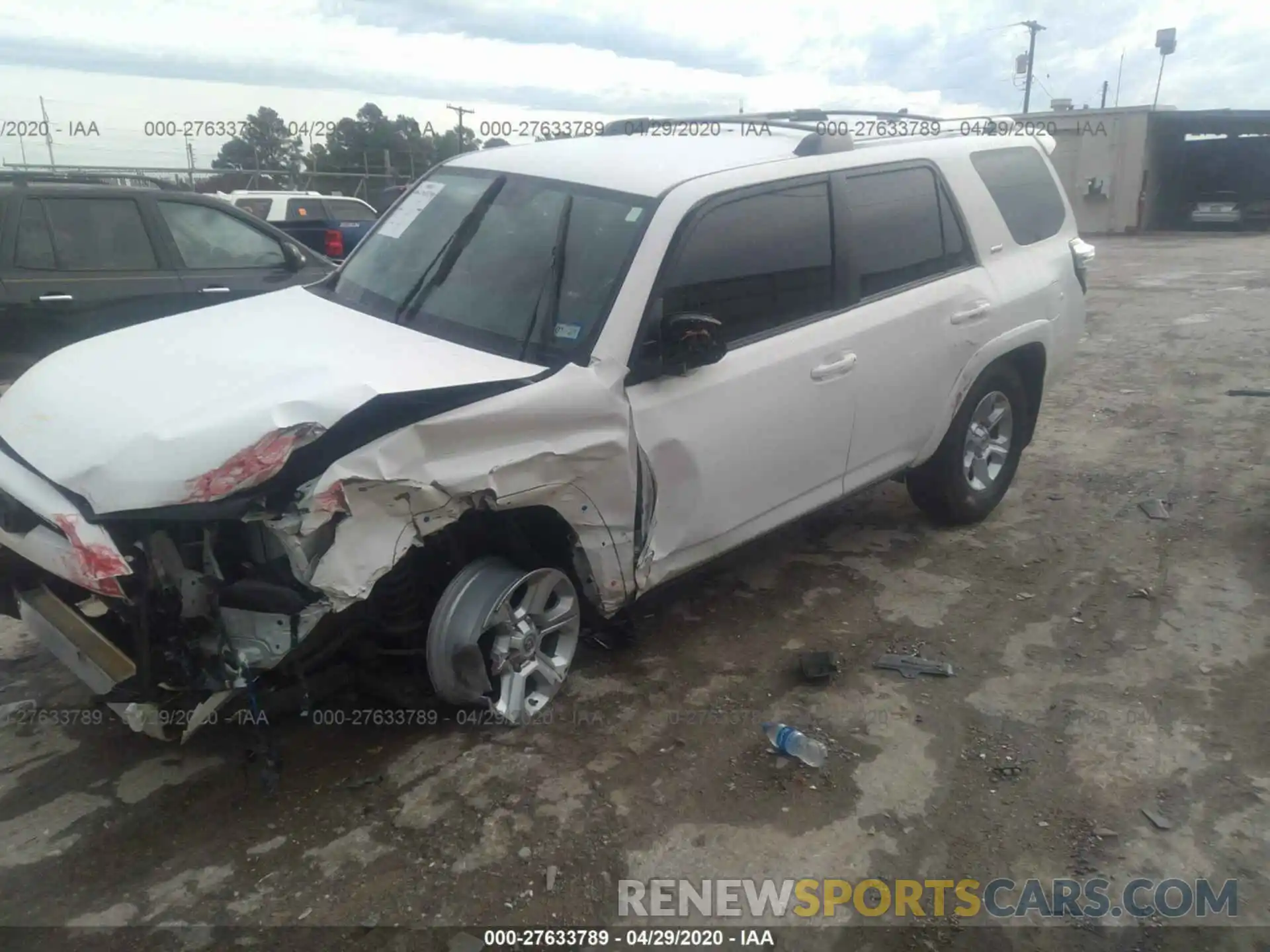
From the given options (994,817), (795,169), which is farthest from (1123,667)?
(795,169)

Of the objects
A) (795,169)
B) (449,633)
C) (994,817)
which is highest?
(795,169)

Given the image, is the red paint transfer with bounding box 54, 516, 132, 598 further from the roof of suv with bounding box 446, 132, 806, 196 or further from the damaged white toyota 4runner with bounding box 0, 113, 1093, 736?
the roof of suv with bounding box 446, 132, 806, 196

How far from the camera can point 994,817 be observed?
125 inches

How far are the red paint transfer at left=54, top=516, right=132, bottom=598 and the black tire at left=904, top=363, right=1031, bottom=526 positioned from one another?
3742mm

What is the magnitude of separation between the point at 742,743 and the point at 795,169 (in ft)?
7.63

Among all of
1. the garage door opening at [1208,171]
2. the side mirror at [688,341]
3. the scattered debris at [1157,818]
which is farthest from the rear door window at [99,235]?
the garage door opening at [1208,171]

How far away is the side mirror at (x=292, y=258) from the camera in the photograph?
7637mm

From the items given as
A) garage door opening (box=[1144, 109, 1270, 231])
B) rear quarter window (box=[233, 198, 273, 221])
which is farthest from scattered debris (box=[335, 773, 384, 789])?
garage door opening (box=[1144, 109, 1270, 231])

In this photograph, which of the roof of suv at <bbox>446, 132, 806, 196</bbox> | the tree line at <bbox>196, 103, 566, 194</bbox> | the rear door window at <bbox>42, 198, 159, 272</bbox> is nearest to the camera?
the roof of suv at <bbox>446, 132, 806, 196</bbox>

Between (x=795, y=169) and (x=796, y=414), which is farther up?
(x=795, y=169)

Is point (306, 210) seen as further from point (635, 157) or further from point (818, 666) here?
point (818, 666)

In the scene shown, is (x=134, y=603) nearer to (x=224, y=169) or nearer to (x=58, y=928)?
(x=58, y=928)

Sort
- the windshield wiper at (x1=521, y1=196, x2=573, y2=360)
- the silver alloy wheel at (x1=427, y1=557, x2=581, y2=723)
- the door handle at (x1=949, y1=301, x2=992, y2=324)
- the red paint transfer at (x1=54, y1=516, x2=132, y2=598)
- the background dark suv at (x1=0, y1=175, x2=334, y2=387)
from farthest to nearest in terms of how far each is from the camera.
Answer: the background dark suv at (x1=0, y1=175, x2=334, y2=387)
the door handle at (x1=949, y1=301, x2=992, y2=324)
the windshield wiper at (x1=521, y1=196, x2=573, y2=360)
the silver alloy wheel at (x1=427, y1=557, x2=581, y2=723)
the red paint transfer at (x1=54, y1=516, x2=132, y2=598)

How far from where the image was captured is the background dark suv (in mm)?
6805
